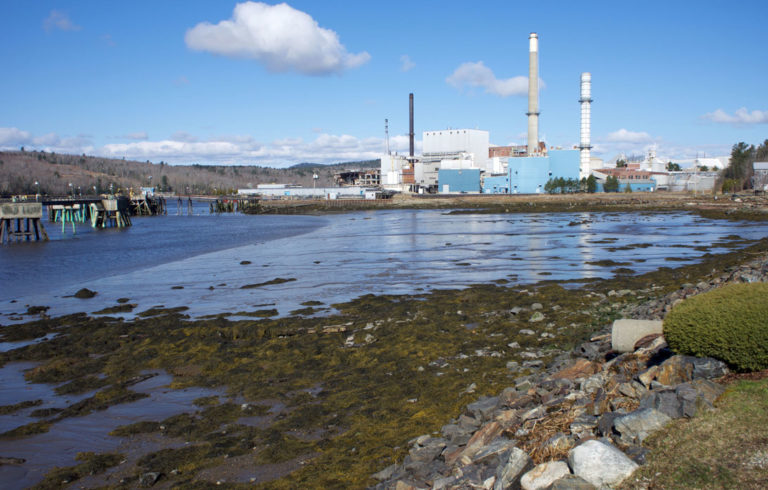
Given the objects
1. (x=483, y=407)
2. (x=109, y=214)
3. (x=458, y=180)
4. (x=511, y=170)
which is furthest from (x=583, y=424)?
(x=458, y=180)

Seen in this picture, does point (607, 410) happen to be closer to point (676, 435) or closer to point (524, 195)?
point (676, 435)

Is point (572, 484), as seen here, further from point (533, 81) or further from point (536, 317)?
Result: point (533, 81)

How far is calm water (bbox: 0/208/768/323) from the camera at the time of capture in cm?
2188

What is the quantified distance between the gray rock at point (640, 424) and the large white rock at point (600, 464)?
484 millimetres

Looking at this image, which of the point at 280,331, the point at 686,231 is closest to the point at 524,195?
the point at 686,231

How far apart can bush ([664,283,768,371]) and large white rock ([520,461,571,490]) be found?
3.02 metres

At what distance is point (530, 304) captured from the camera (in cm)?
1703

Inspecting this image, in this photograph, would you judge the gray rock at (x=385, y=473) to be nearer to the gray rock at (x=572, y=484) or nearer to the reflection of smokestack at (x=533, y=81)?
the gray rock at (x=572, y=484)

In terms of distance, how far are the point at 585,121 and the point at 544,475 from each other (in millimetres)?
112891

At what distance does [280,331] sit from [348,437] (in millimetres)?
6831

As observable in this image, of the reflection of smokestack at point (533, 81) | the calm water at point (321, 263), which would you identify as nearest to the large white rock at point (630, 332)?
the calm water at point (321, 263)

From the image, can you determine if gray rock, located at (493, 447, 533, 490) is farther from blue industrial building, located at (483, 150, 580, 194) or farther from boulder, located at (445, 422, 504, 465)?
blue industrial building, located at (483, 150, 580, 194)

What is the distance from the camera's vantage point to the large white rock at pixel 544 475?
17.6 ft

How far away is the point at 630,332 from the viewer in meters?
9.69
